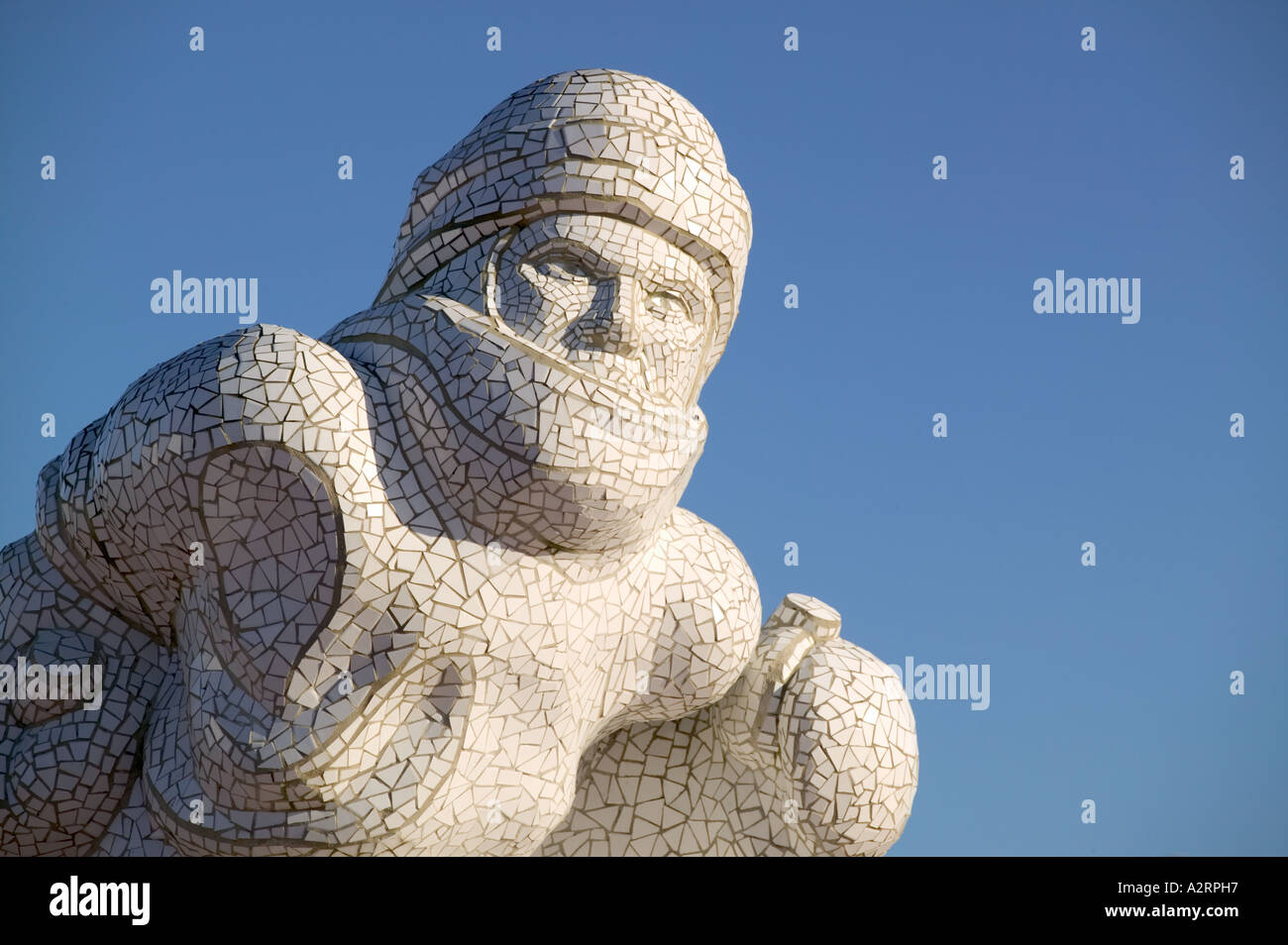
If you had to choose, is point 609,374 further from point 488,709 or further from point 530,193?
point 488,709

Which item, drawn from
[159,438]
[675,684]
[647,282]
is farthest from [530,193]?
[675,684]

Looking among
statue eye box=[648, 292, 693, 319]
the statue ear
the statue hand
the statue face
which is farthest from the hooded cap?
the statue hand

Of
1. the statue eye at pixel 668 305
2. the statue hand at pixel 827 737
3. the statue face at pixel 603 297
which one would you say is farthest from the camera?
the statue hand at pixel 827 737

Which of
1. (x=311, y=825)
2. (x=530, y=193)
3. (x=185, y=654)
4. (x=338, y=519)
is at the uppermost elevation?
(x=530, y=193)

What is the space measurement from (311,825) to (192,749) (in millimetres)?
706

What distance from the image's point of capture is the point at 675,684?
845 cm

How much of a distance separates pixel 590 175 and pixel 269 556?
233cm

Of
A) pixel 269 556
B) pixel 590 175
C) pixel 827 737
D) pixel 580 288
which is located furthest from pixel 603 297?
pixel 827 737

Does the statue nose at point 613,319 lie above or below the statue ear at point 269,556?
above

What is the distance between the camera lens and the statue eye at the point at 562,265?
788 centimetres

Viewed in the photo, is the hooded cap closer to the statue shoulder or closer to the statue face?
the statue face

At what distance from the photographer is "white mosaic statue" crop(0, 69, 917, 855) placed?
7.25 meters

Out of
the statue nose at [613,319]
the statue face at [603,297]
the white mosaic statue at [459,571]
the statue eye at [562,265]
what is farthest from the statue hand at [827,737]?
the statue eye at [562,265]

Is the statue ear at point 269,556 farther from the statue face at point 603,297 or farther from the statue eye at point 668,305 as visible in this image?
the statue eye at point 668,305
